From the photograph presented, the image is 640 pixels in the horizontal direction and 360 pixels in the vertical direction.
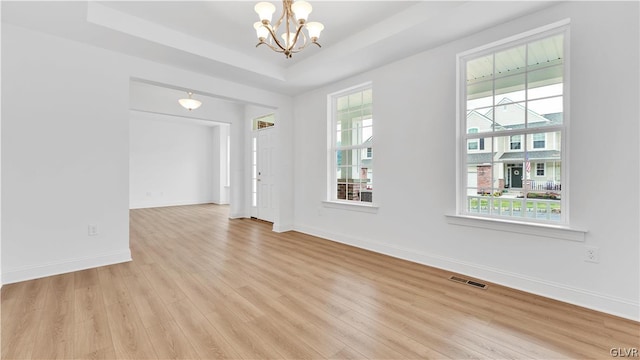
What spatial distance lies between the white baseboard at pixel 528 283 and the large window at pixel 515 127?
1.87 ft

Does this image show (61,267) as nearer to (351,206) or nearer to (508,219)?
(351,206)

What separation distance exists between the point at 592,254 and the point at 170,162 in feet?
33.1

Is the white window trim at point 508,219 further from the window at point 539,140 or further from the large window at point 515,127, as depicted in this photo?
the window at point 539,140

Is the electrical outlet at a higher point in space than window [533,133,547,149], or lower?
lower

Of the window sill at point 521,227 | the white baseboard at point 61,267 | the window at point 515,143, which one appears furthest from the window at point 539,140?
the white baseboard at point 61,267

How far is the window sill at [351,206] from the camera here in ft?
13.0

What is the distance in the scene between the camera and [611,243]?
2195 millimetres

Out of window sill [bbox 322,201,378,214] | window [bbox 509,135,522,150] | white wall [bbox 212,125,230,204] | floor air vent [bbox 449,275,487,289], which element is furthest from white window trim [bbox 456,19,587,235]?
white wall [bbox 212,125,230,204]

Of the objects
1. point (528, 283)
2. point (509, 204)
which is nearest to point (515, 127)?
point (509, 204)

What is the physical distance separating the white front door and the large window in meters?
4.17

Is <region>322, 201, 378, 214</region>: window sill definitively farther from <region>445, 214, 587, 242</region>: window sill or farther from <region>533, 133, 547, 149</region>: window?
<region>533, 133, 547, 149</region>: window

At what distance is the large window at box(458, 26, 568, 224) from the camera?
99.0 inches

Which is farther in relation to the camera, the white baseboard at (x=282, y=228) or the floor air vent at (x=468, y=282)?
the white baseboard at (x=282, y=228)

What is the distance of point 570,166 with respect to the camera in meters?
2.38
